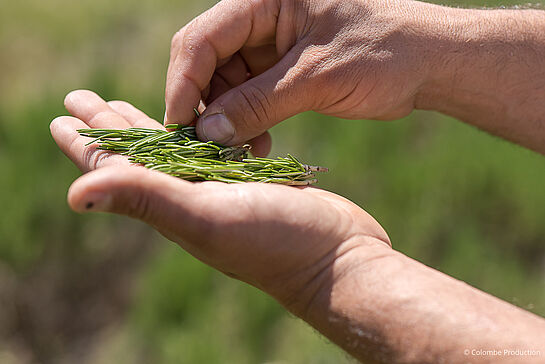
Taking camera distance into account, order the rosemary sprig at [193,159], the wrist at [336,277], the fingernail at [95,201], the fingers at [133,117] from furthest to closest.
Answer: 1. the fingers at [133,117]
2. the rosemary sprig at [193,159]
3. the wrist at [336,277]
4. the fingernail at [95,201]

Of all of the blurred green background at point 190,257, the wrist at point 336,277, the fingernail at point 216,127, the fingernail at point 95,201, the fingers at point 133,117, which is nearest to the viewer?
the fingernail at point 95,201

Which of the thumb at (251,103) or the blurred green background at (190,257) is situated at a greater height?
the thumb at (251,103)

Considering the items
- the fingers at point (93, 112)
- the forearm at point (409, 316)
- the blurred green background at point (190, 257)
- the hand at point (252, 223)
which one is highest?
the fingers at point (93, 112)

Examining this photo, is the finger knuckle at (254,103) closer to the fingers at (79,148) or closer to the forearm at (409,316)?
the fingers at (79,148)

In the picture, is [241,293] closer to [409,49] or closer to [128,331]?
[128,331]

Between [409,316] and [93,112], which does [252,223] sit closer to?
[409,316]

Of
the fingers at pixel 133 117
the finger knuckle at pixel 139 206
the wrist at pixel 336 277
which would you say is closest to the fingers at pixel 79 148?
the fingers at pixel 133 117

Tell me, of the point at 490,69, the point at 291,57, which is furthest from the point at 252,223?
the point at 490,69
